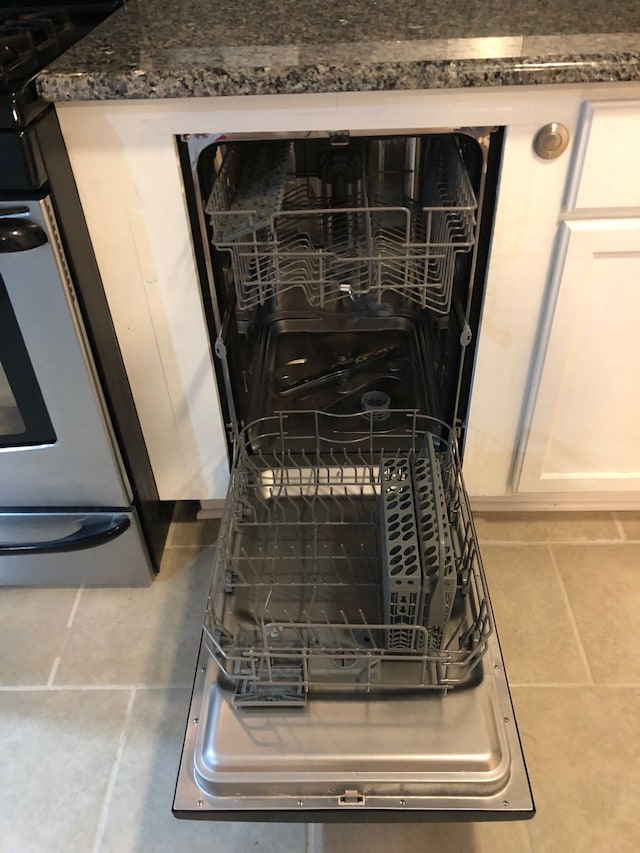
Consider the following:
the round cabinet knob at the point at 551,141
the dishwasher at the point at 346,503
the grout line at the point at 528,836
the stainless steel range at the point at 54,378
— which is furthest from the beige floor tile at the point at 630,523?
the stainless steel range at the point at 54,378

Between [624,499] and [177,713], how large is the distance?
100cm

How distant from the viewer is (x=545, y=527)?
1.54m

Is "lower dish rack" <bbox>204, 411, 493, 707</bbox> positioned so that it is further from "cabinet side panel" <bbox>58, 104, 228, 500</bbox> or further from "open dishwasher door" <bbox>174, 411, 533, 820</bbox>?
"cabinet side panel" <bbox>58, 104, 228, 500</bbox>

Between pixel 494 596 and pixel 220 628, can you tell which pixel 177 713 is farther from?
pixel 494 596

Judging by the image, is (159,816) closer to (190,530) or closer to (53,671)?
(53,671)

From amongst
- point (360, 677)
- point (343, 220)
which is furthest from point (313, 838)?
point (343, 220)

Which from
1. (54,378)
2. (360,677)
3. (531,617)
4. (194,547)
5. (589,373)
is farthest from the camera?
(194,547)

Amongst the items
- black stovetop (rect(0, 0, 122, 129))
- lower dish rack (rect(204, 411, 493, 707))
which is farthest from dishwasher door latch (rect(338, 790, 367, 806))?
black stovetop (rect(0, 0, 122, 129))

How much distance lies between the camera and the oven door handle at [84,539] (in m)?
1.30

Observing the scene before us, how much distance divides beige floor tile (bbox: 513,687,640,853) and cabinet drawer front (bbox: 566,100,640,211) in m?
0.83

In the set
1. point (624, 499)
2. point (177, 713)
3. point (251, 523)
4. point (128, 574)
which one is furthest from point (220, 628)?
point (624, 499)

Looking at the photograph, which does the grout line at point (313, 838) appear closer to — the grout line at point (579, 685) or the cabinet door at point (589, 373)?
the grout line at point (579, 685)

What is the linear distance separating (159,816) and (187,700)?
19cm

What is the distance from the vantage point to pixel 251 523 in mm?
1190
